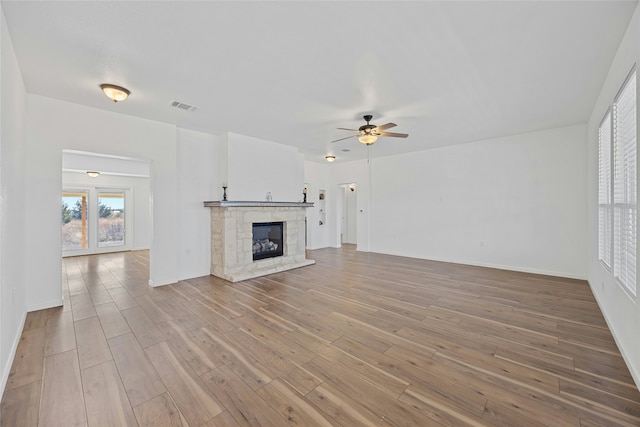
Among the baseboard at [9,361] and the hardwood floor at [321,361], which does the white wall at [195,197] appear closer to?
the hardwood floor at [321,361]

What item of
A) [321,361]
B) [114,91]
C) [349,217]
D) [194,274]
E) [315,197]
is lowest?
[321,361]

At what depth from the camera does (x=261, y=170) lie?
19.8 feet

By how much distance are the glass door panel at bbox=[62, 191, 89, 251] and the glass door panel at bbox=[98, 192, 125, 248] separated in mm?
330

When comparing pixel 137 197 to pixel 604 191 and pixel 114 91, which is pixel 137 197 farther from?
pixel 604 191

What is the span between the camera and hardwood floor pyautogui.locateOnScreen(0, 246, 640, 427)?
1.77 m

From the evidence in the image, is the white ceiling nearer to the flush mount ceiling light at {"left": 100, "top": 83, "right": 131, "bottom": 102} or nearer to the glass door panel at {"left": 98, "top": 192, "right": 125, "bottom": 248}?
the flush mount ceiling light at {"left": 100, "top": 83, "right": 131, "bottom": 102}

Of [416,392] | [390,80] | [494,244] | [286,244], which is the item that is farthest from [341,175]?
[416,392]

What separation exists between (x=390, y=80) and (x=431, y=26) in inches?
36.5

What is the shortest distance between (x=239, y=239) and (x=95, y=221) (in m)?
5.90

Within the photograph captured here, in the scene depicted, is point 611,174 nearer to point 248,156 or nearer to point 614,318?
point 614,318

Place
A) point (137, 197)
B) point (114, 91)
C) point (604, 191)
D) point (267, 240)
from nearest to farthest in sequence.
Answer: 1. point (114, 91)
2. point (604, 191)
3. point (267, 240)
4. point (137, 197)

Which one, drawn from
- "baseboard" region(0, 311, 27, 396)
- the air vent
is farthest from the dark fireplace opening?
"baseboard" region(0, 311, 27, 396)

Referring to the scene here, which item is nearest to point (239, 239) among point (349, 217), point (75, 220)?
point (349, 217)

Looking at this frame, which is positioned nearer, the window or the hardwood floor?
the hardwood floor
